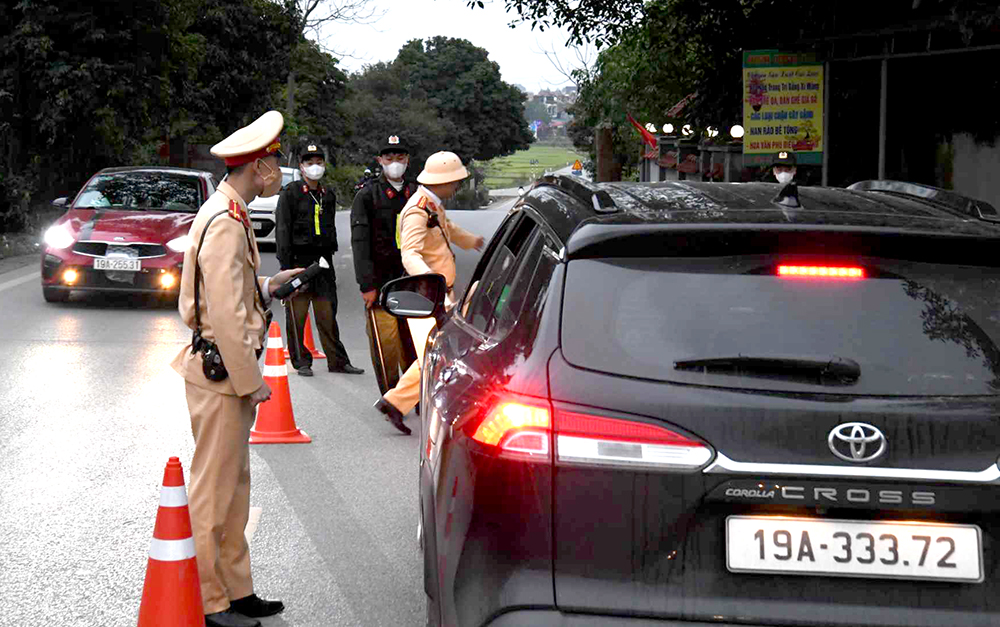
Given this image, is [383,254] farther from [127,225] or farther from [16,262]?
[16,262]

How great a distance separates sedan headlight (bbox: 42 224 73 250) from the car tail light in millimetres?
13377

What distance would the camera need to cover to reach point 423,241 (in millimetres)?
8883

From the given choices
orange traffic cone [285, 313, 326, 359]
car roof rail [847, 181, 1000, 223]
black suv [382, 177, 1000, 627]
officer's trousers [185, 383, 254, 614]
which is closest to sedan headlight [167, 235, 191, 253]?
orange traffic cone [285, 313, 326, 359]

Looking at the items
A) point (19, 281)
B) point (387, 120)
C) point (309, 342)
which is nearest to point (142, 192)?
point (19, 281)

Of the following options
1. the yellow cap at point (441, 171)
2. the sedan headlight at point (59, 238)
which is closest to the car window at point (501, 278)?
the yellow cap at point (441, 171)

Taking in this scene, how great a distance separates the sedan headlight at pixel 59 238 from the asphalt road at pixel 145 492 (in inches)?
108

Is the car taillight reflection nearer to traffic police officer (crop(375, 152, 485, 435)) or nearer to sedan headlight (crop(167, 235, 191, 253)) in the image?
traffic police officer (crop(375, 152, 485, 435))

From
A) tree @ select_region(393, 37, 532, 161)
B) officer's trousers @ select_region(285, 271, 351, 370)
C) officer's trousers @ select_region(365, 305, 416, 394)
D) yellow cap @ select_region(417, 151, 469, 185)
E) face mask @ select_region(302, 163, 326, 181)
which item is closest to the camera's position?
yellow cap @ select_region(417, 151, 469, 185)

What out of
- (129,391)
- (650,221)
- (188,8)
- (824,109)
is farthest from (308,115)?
(650,221)

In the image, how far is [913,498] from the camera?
9.95 ft

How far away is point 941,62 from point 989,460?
13.7 m

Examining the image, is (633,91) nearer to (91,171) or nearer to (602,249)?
(91,171)

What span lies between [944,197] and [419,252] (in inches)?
195

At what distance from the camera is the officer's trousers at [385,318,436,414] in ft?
28.8
